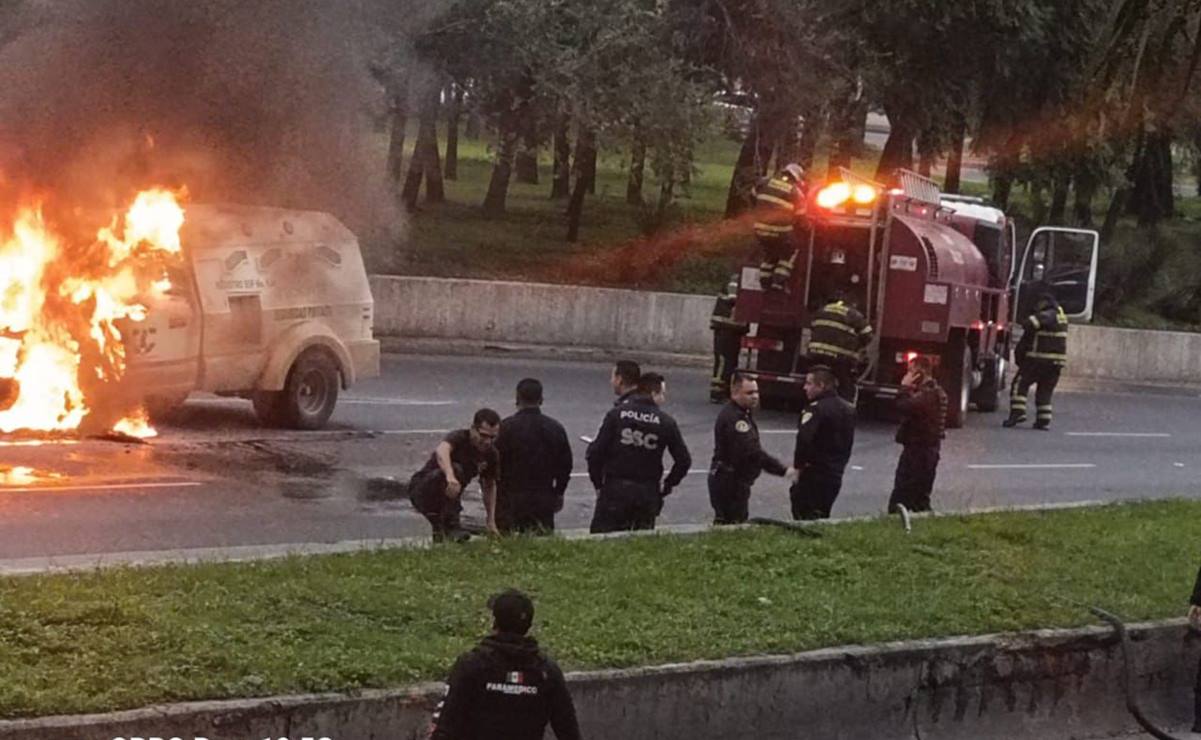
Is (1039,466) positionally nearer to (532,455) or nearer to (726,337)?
(726,337)

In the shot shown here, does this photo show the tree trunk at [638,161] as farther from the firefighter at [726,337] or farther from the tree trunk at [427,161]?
the firefighter at [726,337]

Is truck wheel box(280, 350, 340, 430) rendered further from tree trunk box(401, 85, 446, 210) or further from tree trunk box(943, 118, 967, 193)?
tree trunk box(943, 118, 967, 193)

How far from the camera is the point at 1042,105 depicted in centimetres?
3262

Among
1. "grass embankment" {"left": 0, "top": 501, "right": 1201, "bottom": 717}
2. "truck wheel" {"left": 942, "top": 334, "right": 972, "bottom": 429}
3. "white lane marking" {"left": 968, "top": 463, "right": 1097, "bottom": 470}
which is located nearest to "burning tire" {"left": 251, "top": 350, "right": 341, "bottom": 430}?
"white lane marking" {"left": 968, "top": 463, "right": 1097, "bottom": 470}

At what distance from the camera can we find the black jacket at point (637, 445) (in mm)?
10969

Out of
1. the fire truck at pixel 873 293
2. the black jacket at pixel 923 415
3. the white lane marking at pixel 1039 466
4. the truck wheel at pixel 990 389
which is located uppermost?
the fire truck at pixel 873 293

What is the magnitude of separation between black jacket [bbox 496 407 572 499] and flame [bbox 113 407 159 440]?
20.3ft

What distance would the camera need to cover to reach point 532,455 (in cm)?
1084

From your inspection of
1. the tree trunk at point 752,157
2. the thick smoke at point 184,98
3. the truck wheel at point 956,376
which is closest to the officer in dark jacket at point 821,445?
the thick smoke at point 184,98

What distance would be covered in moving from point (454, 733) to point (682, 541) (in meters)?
5.22

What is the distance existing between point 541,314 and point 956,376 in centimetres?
796

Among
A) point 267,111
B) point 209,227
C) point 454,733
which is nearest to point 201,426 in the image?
point 209,227

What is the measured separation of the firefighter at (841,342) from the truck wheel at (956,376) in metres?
2.22

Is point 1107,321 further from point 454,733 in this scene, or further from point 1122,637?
point 454,733
